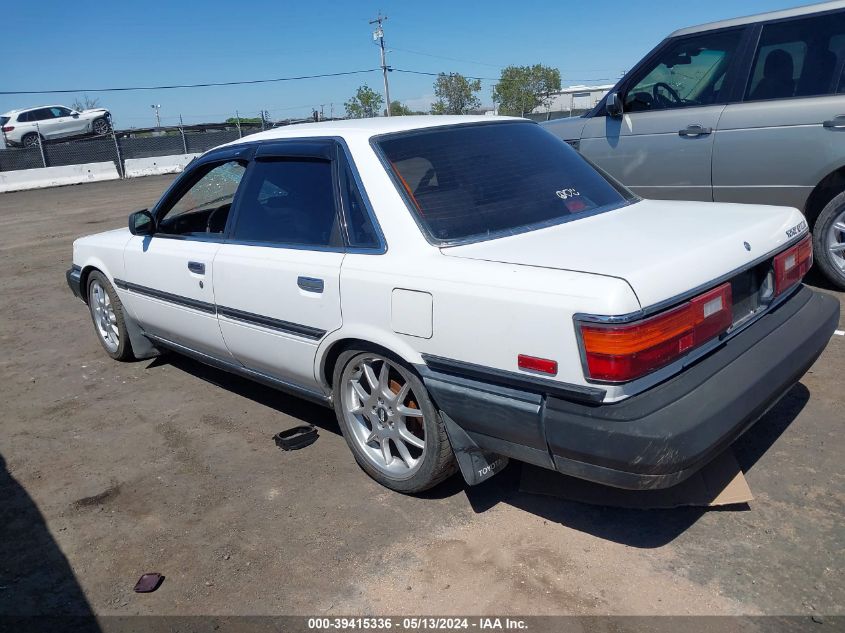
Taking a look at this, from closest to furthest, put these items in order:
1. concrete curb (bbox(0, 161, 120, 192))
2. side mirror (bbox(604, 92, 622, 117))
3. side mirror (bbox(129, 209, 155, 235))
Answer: side mirror (bbox(129, 209, 155, 235)) < side mirror (bbox(604, 92, 622, 117)) < concrete curb (bbox(0, 161, 120, 192))

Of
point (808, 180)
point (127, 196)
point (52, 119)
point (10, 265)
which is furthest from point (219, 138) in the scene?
point (808, 180)

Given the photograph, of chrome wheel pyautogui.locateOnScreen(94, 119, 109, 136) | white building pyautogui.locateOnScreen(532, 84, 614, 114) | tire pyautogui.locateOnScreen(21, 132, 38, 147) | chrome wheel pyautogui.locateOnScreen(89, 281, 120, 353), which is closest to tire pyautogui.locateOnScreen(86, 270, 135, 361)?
chrome wheel pyautogui.locateOnScreen(89, 281, 120, 353)

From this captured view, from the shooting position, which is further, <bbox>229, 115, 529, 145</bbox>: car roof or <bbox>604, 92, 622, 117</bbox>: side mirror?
<bbox>604, 92, 622, 117</bbox>: side mirror

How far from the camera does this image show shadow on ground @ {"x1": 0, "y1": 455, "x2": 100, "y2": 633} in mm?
2625

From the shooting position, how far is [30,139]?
2667cm

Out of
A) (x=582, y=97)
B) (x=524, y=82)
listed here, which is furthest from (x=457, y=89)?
(x=582, y=97)

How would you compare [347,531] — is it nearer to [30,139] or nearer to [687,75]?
[687,75]

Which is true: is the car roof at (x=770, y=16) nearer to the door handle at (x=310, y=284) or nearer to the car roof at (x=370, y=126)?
the car roof at (x=370, y=126)

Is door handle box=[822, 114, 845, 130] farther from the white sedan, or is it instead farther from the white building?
the white building

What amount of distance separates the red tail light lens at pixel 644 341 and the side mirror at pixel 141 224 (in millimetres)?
3097

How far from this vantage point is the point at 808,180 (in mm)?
5184

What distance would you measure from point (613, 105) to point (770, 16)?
1318mm

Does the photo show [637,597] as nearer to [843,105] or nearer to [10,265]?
[843,105]

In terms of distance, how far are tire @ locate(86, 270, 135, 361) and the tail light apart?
4.16 metres
